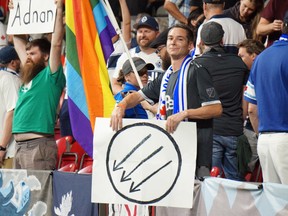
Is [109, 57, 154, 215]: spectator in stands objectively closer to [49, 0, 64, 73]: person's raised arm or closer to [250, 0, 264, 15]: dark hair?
[49, 0, 64, 73]: person's raised arm

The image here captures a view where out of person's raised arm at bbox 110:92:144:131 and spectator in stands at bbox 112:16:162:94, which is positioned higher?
spectator in stands at bbox 112:16:162:94

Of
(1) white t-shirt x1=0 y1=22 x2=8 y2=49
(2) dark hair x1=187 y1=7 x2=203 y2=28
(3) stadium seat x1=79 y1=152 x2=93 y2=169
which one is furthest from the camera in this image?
(1) white t-shirt x1=0 y1=22 x2=8 y2=49

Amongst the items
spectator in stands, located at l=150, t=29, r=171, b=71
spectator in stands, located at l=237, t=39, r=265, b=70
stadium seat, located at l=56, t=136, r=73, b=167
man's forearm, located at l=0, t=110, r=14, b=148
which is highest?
A: spectator in stands, located at l=150, t=29, r=171, b=71

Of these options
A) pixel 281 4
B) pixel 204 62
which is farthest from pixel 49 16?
pixel 281 4

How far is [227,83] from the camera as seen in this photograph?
957cm

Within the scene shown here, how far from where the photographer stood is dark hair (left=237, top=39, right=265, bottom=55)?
Answer: 398 inches

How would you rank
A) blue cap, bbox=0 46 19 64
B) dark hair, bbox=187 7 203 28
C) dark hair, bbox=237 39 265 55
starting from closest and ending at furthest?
dark hair, bbox=237 39 265 55
blue cap, bbox=0 46 19 64
dark hair, bbox=187 7 203 28

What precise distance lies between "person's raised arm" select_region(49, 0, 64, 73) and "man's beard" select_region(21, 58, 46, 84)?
0.93 ft

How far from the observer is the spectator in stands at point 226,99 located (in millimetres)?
9461

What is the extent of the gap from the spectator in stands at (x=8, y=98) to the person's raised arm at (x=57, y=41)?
1114 millimetres

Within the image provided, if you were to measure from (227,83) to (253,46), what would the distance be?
2.45 feet

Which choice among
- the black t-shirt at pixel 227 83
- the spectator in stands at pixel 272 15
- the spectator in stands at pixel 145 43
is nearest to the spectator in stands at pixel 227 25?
the spectator in stands at pixel 272 15

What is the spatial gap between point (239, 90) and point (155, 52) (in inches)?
93.9

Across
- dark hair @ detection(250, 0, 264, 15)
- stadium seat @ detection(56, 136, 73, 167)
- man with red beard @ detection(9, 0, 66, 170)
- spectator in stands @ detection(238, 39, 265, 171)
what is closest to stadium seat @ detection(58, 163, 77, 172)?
man with red beard @ detection(9, 0, 66, 170)
